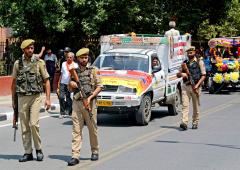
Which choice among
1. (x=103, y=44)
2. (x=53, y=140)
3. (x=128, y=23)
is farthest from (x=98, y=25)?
(x=53, y=140)

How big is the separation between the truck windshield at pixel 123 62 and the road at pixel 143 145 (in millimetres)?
1370

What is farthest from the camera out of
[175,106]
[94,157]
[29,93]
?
[175,106]

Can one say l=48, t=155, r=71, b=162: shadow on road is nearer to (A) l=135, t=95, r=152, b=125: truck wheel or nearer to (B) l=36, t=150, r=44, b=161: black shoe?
(B) l=36, t=150, r=44, b=161: black shoe

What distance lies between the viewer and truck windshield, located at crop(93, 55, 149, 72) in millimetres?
14758

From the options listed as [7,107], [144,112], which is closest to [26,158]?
[144,112]

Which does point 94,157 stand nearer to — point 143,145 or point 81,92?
point 81,92

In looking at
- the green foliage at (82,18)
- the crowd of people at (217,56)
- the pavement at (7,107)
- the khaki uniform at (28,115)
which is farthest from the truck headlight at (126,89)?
the crowd of people at (217,56)

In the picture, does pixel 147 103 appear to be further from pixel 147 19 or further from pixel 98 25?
pixel 147 19

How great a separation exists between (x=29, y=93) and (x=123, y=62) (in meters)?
5.94

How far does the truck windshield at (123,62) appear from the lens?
14.8 m

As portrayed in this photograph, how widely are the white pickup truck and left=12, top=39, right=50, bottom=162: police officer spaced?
4257mm

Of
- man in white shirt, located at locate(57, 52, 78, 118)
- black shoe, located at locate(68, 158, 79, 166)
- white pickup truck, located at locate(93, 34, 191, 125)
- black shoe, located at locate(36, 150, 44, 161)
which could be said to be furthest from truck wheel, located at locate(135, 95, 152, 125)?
black shoe, located at locate(68, 158, 79, 166)

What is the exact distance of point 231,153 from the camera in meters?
10.2

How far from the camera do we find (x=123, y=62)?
14898 millimetres
